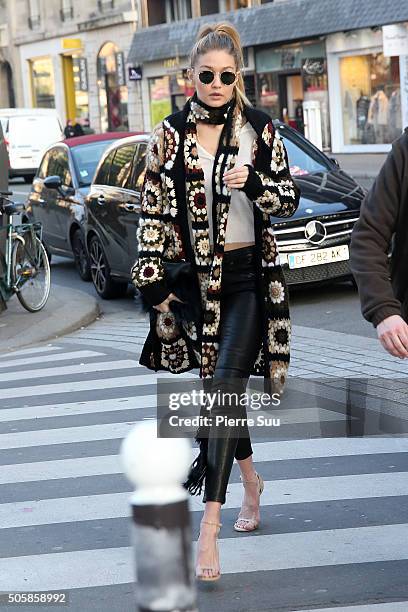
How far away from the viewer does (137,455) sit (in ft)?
7.08

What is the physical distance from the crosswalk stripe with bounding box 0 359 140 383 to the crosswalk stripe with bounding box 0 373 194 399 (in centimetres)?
37

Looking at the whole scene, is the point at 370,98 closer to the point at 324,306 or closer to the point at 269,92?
the point at 269,92

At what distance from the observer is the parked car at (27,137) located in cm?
3622

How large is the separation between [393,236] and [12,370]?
18.7ft

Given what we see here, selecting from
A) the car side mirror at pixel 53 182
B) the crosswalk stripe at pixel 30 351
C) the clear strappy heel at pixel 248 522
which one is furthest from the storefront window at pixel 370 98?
the clear strappy heel at pixel 248 522

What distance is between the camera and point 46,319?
459 inches

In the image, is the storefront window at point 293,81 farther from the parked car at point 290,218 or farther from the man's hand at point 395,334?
the man's hand at point 395,334

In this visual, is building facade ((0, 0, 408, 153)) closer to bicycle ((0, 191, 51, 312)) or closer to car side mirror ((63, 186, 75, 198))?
car side mirror ((63, 186, 75, 198))

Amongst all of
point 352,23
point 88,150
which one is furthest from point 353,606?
point 352,23

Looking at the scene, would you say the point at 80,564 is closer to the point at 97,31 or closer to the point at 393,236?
the point at 393,236

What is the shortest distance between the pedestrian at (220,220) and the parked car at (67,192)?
362 inches

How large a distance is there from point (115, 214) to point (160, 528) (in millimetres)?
10720

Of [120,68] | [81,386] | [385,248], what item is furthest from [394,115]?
[385,248]

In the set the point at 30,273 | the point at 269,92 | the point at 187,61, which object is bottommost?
the point at 30,273
